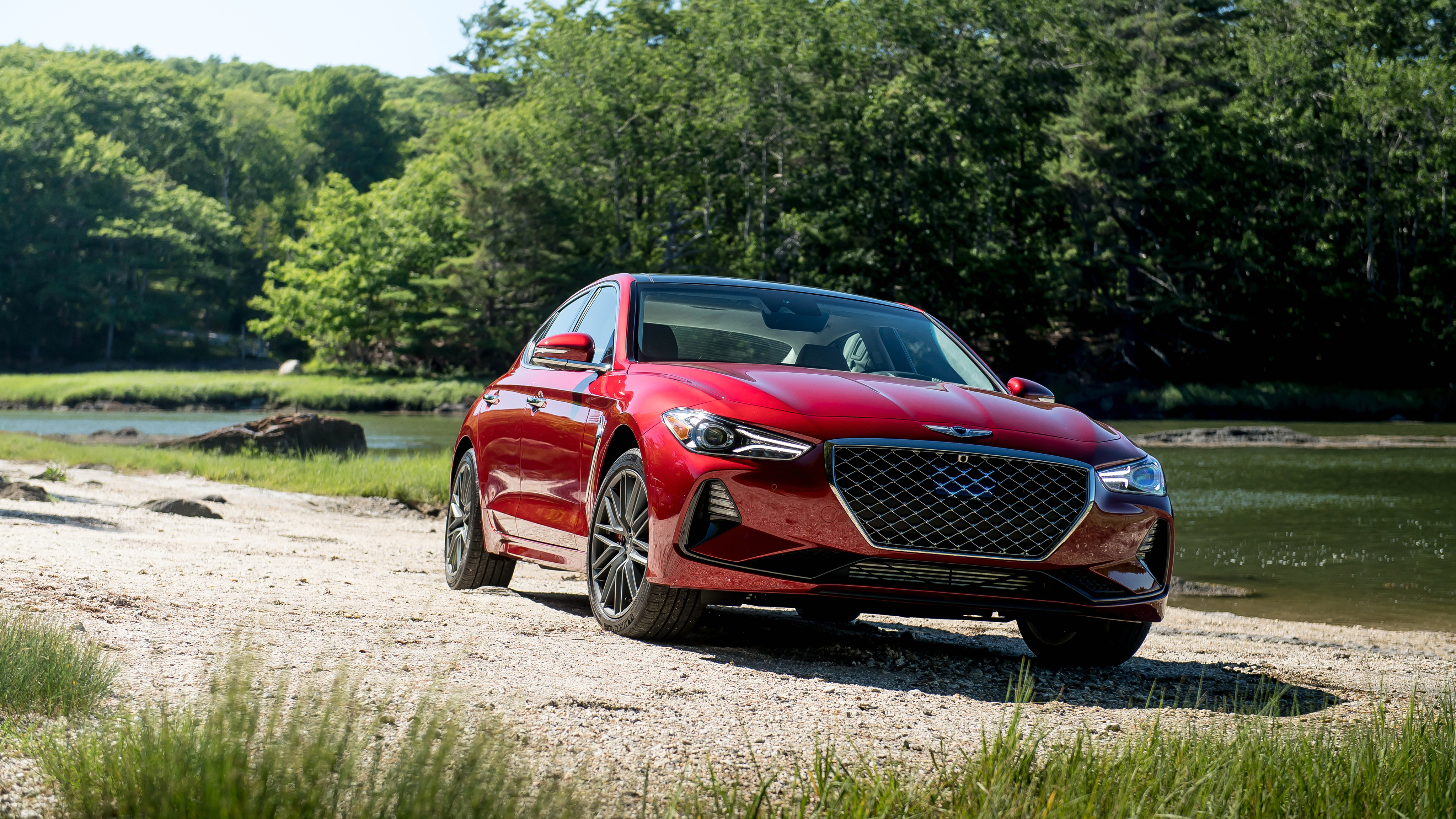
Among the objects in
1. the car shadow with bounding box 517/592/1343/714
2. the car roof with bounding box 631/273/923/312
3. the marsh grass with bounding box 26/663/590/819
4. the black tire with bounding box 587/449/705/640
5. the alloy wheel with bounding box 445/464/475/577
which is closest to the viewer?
the marsh grass with bounding box 26/663/590/819

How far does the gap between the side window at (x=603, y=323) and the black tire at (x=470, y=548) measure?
1.17 metres

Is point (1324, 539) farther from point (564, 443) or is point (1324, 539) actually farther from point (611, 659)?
point (611, 659)

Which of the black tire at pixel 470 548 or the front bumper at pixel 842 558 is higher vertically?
the front bumper at pixel 842 558

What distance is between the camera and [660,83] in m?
60.4

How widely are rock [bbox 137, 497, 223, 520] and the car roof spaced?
6133 millimetres

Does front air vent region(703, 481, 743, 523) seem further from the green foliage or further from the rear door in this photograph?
the green foliage

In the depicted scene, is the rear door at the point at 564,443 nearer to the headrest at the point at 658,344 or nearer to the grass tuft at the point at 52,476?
the headrest at the point at 658,344

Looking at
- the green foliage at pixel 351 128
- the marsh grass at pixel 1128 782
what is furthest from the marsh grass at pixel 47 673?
the green foliage at pixel 351 128

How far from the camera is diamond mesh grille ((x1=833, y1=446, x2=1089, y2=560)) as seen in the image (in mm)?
4996

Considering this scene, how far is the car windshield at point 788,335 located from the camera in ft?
21.0

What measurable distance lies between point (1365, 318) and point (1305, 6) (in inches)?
627

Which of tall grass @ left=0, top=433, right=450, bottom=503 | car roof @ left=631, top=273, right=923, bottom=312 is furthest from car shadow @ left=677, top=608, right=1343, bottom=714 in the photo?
tall grass @ left=0, top=433, right=450, bottom=503

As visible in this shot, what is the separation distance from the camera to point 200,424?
4397cm

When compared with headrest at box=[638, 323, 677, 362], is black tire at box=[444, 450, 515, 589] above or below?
below
